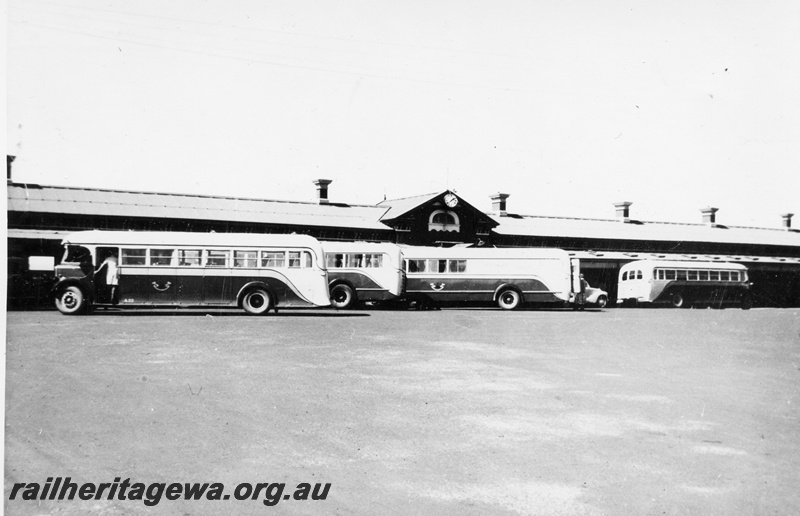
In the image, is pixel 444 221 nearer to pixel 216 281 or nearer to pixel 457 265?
pixel 457 265

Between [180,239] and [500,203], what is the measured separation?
2519 centimetres

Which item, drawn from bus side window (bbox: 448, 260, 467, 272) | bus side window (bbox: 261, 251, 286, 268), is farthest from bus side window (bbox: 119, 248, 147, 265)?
bus side window (bbox: 448, 260, 467, 272)

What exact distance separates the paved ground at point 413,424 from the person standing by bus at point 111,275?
624 cm

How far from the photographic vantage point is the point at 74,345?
35.0ft

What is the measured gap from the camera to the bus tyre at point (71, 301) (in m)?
17.2

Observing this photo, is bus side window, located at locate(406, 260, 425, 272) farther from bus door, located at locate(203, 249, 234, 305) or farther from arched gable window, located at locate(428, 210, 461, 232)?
arched gable window, located at locate(428, 210, 461, 232)

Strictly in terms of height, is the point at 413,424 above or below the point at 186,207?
below

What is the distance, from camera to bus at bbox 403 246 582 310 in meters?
25.7

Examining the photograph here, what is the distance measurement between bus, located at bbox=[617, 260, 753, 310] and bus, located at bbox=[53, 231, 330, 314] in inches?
790

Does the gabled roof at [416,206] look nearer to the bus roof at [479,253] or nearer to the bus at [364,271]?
the bus roof at [479,253]

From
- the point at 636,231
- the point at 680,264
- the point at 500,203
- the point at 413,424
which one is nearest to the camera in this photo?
the point at 413,424

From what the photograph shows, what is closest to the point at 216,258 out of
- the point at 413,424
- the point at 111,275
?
the point at 111,275

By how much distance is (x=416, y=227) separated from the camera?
3475 cm

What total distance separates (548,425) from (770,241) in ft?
149
